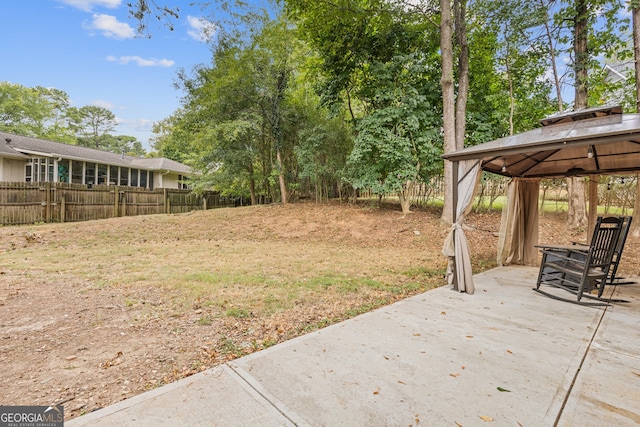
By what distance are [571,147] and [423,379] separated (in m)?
3.73

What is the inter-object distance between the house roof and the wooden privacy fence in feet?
12.4

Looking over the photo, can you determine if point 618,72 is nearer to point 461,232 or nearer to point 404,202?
point 404,202

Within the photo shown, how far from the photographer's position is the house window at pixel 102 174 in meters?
17.1

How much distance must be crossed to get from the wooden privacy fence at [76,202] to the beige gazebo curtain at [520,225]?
14.6 metres

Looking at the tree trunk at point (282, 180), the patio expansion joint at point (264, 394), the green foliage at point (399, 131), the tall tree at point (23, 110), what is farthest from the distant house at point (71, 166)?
the patio expansion joint at point (264, 394)

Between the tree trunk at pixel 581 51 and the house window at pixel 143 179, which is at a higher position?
the tree trunk at pixel 581 51

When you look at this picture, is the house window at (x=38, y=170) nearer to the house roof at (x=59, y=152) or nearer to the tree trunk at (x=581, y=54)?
the house roof at (x=59, y=152)

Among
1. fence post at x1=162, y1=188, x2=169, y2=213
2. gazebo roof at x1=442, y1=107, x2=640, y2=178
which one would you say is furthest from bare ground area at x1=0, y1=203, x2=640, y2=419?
fence post at x1=162, y1=188, x2=169, y2=213

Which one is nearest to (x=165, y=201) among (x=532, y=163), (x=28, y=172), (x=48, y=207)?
(x=48, y=207)

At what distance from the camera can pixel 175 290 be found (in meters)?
4.12

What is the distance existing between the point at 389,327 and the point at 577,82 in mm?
9452

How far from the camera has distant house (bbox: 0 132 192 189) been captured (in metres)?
13.8

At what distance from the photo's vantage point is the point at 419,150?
9555mm

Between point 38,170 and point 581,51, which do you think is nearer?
point 581,51
